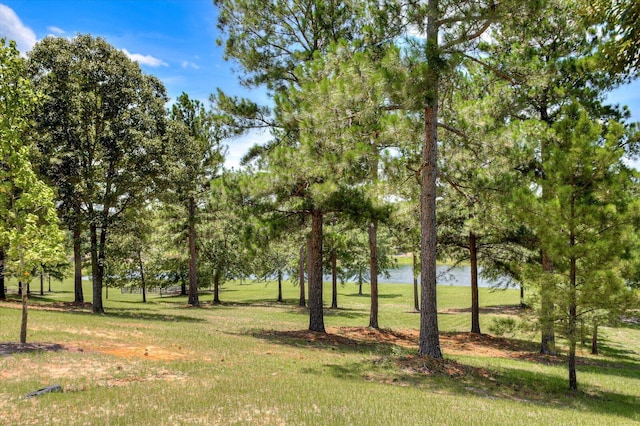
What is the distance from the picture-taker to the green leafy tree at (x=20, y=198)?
9.56m

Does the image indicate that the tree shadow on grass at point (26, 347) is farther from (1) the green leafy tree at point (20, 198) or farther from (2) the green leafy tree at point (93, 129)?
(2) the green leafy tree at point (93, 129)

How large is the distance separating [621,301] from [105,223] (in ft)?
62.0

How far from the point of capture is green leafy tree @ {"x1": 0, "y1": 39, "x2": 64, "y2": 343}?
376 inches

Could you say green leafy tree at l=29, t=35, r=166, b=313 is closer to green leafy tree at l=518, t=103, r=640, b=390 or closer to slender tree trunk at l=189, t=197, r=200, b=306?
slender tree trunk at l=189, t=197, r=200, b=306

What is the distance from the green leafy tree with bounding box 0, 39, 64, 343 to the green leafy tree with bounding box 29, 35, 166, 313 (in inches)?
332

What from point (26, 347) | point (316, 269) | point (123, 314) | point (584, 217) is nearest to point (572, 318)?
point (584, 217)

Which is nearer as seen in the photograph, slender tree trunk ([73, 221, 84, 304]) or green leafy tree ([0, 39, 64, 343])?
green leafy tree ([0, 39, 64, 343])

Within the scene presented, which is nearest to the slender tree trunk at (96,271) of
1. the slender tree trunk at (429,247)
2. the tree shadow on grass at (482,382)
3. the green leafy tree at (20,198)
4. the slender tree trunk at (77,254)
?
the slender tree trunk at (77,254)

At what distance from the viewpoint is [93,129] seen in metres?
19.2

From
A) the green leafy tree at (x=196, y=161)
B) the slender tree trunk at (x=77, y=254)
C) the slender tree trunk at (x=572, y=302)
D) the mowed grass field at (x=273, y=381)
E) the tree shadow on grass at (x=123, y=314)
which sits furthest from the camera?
the green leafy tree at (x=196, y=161)

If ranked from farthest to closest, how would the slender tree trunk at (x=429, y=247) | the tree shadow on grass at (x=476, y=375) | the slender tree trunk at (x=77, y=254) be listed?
the slender tree trunk at (x=77, y=254) < the slender tree trunk at (x=429, y=247) < the tree shadow on grass at (x=476, y=375)

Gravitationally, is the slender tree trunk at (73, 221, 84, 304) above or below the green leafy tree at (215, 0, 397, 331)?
below

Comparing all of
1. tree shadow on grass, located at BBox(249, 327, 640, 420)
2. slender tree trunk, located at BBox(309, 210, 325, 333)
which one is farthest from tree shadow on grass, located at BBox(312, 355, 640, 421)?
slender tree trunk, located at BBox(309, 210, 325, 333)

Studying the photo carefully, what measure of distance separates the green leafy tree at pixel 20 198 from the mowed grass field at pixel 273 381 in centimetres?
219
